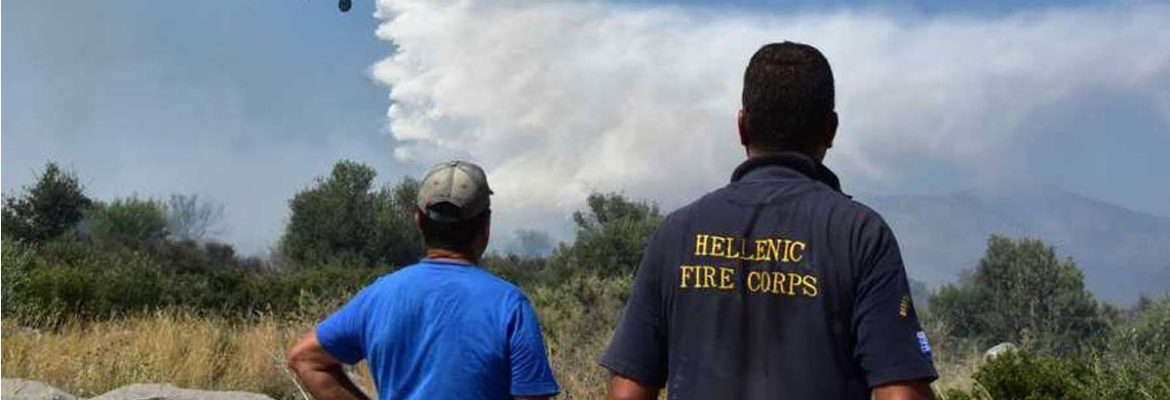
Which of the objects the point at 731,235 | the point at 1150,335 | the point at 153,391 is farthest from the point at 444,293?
the point at 1150,335

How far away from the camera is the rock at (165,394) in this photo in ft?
34.6

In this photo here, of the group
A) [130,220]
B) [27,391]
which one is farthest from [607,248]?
[130,220]

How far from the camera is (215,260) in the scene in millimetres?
58125

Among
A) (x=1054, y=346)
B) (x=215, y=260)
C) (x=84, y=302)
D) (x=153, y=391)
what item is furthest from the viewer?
(x=215, y=260)

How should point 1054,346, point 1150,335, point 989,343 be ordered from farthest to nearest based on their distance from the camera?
point 989,343 < point 1150,335 < point 1054,346

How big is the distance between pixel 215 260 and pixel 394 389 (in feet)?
185

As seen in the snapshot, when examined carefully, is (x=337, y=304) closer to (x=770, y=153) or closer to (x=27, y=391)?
(x=27, y=391)

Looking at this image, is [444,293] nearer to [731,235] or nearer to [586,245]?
[731,235]

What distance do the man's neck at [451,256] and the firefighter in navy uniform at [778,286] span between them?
923 mm

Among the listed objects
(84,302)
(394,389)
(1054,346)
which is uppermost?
(1054,346)

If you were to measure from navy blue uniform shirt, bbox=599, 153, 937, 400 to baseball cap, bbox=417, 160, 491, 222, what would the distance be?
3.21 feet

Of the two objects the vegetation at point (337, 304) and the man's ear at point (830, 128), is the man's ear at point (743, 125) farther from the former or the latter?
the vegetation at point (337, 304)

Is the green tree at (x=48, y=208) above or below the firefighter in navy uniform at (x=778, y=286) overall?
above

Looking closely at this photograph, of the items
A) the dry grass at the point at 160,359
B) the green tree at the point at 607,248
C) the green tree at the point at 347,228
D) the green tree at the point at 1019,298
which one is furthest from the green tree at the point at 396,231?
the dry grass at the point at 160,359
